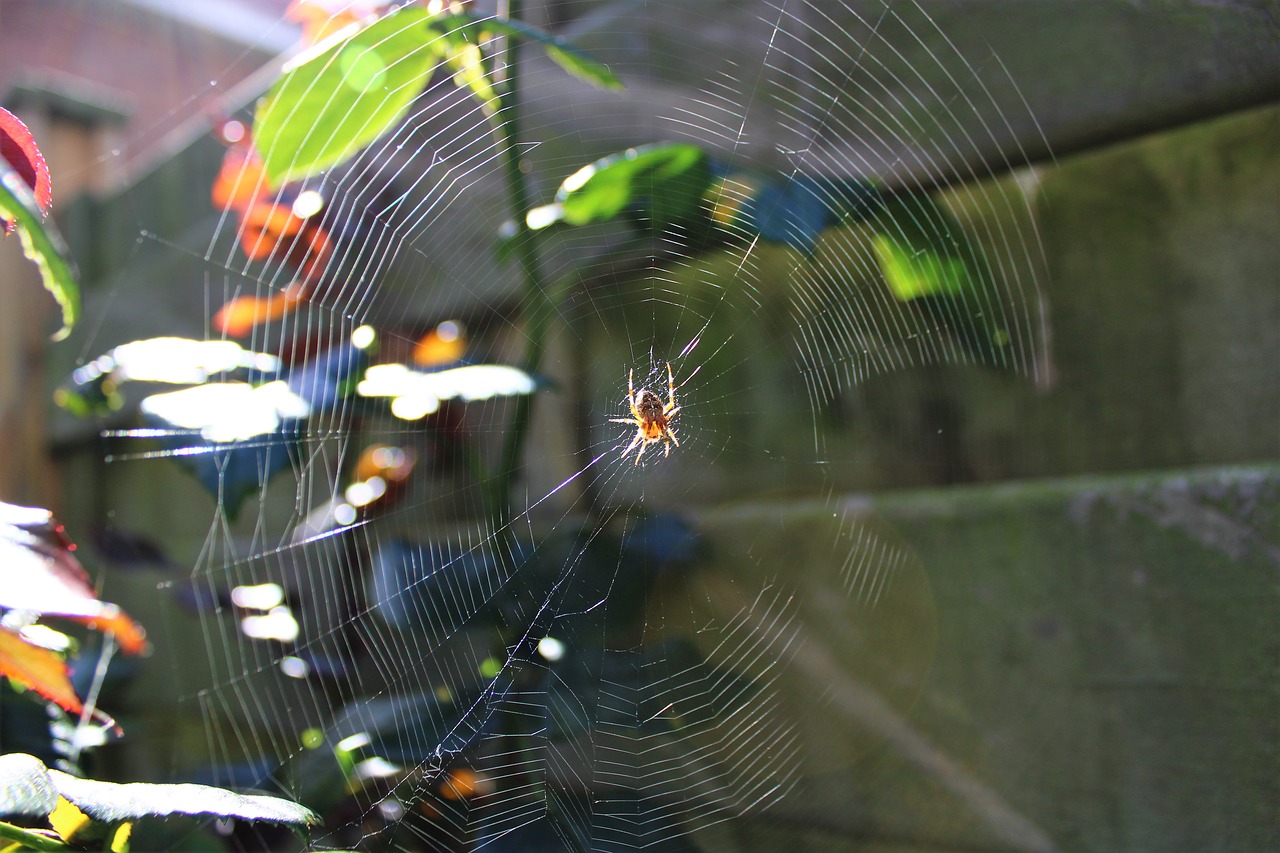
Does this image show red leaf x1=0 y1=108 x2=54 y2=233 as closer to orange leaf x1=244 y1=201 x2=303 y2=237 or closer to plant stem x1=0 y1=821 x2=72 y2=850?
plant stem x1=0 y1=821 x2=72 y2=850

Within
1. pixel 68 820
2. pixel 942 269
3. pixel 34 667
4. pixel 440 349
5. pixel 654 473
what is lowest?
pixel 68 820

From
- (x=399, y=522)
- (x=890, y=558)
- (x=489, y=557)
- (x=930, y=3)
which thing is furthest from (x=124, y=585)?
(x=930, y=3)

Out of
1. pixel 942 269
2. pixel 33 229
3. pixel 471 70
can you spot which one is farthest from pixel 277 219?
pixel 942 269

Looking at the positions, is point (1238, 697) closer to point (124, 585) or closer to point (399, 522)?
point (399, 522)

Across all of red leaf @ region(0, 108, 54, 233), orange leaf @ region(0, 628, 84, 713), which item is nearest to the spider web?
orange leaf @ region(0, 628, 84, 713)

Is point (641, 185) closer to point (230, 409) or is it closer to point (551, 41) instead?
point (551, 41)

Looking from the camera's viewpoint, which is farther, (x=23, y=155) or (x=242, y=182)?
(x=242, y=182)
